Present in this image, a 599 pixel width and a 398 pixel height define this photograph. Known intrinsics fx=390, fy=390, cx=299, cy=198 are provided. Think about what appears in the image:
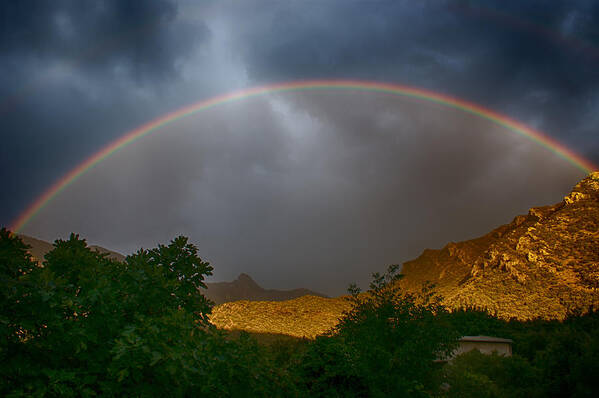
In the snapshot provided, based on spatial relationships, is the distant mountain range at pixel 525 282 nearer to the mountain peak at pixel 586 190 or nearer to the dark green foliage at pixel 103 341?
the mountain peak at pixel 586 190

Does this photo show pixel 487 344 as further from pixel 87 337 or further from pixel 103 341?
pixel 87 337

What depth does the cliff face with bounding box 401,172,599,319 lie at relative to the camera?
34906mm

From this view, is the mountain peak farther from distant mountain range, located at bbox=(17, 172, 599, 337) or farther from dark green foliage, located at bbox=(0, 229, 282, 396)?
dark green foliage, located at bbox=(0, 229, 282, 396)

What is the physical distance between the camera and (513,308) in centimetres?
3631

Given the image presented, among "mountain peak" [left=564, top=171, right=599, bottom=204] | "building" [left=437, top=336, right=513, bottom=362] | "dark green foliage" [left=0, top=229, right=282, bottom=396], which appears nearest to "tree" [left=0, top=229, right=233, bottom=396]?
"dark green foliage" [left=0, top=229, right=282, bottom=396]

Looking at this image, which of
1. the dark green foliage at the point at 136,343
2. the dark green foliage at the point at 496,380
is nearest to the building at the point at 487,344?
the dark green foliage at the point at 496,380

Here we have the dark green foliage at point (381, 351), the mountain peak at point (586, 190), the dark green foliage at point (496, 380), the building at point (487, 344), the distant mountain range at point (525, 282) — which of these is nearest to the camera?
the dark green foliage at point (381, 351)

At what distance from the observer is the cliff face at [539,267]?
34.9 metres

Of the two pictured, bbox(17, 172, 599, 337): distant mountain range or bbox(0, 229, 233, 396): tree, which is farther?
bbox(17, 172, 599, 337): distant mountain range

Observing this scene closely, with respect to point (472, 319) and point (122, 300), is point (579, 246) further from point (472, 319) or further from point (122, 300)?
point (122, 300)

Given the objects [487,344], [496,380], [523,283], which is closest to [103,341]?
[496,380]

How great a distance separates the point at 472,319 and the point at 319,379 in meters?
31.0

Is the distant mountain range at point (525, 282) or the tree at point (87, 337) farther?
the distant mountain range at point (525, 282)

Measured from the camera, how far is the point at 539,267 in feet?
128
